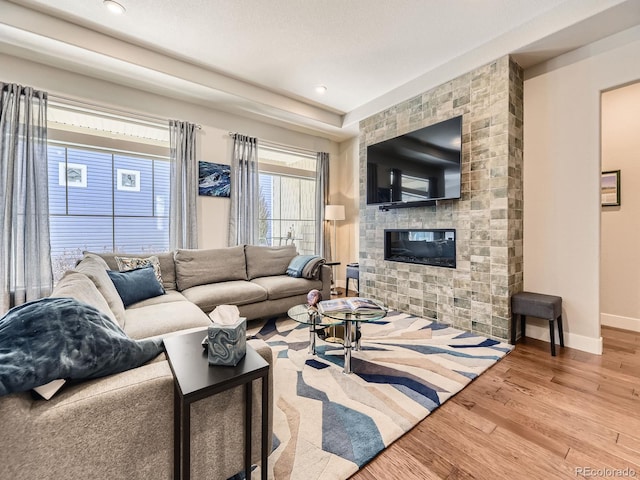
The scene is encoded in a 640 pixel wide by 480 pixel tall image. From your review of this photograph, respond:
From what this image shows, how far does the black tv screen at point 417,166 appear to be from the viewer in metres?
3.06

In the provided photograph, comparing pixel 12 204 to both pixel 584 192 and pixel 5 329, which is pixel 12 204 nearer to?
pixel 5 329

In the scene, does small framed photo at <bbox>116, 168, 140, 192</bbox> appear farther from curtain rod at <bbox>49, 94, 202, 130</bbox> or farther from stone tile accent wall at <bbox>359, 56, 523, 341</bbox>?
stone tile accent wall at <bbox>359, 56, 523, 341</bbox>

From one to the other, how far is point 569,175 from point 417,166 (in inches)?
56.4

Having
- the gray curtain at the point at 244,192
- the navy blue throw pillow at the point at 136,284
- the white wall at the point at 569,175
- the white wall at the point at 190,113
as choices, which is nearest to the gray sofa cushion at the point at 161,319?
the navy blue throw pillow at the point at 136,284

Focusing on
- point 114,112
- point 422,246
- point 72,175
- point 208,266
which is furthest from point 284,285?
point 114,112

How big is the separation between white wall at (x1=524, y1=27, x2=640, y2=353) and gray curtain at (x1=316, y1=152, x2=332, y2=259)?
3.13m

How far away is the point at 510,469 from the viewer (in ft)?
4.38

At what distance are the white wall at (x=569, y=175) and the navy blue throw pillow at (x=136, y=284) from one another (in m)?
3.85

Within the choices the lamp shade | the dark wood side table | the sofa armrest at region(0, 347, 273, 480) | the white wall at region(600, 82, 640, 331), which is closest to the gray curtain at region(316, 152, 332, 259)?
the lamp shade

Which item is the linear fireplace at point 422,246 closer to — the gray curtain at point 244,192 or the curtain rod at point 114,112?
the gray curtain at point 244,192

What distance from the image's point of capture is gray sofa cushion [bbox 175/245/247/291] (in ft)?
10.6

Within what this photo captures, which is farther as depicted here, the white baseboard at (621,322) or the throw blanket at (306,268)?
the throw blanket at (306,268)

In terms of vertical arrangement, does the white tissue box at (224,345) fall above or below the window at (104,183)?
below

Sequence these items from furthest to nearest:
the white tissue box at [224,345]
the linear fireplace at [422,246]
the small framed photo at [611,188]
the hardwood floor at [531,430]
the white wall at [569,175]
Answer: the linear fireplace at [422,246] → the small framed photo at [611,188] → the white wall at [569,175] → the hardwood floor at [531,430] → the white tissue box at [224,345]
